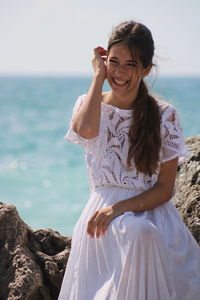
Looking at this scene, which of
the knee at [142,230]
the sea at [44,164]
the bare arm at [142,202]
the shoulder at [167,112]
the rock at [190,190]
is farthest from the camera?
the sea at [44,164]

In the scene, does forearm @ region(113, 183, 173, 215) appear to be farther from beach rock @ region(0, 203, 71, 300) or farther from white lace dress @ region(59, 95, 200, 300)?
beach rock @ region(0, 203, 71, 300)

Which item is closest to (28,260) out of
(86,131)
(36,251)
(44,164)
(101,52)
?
(36,251)

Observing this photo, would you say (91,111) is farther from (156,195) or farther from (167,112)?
(156,195)

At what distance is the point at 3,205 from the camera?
446cm

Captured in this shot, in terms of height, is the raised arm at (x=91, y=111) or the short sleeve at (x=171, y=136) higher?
the raised arm at (x=91, y=111)

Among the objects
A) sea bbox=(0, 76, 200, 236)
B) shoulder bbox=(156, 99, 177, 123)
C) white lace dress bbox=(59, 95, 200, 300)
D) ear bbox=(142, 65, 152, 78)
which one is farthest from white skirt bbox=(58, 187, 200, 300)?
sea bbox=(0, 76, 200, 236)

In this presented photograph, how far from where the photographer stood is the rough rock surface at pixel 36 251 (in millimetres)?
4125

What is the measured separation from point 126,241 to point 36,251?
0.87 metres

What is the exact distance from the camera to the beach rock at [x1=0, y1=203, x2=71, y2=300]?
4113 millimetres

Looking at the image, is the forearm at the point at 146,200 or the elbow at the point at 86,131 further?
the elbow at the point at 86,131

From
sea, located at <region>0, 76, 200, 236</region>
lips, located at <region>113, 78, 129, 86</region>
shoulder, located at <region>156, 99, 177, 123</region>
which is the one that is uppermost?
sea, located at <region>0, 76, 200, 236</region>

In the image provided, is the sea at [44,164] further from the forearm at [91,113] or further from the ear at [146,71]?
the forearm at [91,113]

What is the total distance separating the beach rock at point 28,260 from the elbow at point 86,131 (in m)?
0.70

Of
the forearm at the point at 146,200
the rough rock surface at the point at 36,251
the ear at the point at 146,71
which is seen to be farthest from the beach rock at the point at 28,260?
the ear at the point at 146,71
